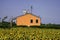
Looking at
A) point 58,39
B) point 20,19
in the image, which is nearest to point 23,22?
point 20,19

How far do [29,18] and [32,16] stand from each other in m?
0.93

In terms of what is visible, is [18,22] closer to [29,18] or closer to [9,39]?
[29,18]

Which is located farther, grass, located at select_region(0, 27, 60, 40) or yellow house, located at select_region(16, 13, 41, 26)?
yellow house, located at select_region(16, 13, 41, 26)

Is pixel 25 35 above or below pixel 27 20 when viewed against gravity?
below

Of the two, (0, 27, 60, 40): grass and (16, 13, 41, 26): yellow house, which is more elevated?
(16, 13, 41, 26): yellow house

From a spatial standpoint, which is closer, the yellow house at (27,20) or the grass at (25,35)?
the grass at (25,35)

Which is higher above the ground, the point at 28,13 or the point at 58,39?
the point at 28,13

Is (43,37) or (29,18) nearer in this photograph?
(43,37)

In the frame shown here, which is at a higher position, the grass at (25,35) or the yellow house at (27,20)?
the yellow house at (27,20)

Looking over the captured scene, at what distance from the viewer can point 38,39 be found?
26.2 ft

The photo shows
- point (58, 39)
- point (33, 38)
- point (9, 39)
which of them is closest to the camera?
point (9, 39)

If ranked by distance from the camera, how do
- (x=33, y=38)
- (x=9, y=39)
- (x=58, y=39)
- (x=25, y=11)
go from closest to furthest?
(x=9, y=39)
(x=33, y=38)
(x=58, y=39)
(x=25, y=11)

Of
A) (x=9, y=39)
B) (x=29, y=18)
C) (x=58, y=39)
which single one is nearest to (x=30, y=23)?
(x=29, y=18)

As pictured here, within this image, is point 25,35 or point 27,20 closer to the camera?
point 25,35
